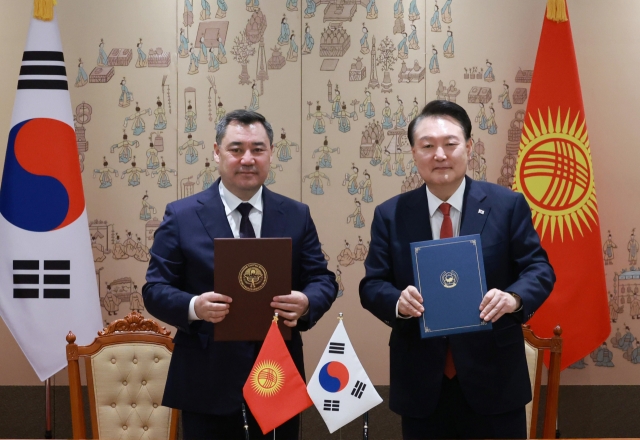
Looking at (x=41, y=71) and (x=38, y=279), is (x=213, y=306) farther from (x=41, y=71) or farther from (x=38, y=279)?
(x=41, y=71)

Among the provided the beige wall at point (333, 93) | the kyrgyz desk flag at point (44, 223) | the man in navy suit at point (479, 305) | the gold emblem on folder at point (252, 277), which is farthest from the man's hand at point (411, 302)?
the kyrgyz desk flag at point (44, 223)

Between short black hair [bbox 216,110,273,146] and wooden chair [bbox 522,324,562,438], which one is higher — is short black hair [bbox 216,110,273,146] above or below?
above

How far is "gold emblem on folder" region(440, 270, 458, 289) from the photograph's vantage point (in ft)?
6.75

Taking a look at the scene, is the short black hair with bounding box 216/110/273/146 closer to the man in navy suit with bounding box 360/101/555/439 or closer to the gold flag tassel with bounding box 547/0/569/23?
the man in navy suit with bounding box 360/101/555/439

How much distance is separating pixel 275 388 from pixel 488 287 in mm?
767

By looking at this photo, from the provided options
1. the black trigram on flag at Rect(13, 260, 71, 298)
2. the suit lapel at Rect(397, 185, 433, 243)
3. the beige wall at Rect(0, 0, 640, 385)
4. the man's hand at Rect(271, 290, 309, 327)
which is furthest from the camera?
the beige wall at Rect(0, 0, 640, 385)

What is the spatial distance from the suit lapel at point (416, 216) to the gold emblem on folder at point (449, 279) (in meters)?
0.20

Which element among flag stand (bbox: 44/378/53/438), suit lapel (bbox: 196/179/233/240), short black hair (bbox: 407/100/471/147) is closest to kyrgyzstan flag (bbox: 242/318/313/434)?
suit lapel (bbox: 196/179/233/240)

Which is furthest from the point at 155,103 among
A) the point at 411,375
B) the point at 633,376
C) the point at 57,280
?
the point at 633,376

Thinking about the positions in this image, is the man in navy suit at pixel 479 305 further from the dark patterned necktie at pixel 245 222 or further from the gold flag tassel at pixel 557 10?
→ the gold flag tassel at pixel 557 10

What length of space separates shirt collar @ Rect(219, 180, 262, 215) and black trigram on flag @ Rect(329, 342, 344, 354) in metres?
0.64

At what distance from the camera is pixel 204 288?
226 centimetres

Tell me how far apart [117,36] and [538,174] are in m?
2.53

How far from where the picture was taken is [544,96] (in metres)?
3.75
